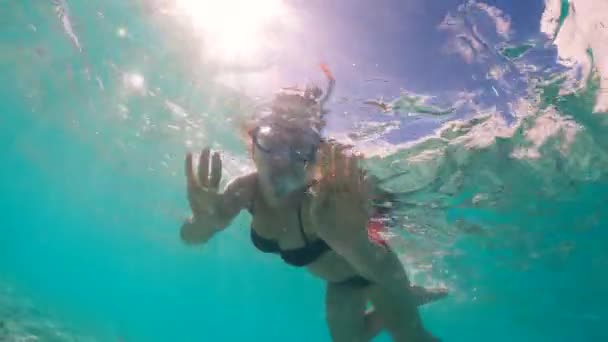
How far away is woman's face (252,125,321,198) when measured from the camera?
4.56 m

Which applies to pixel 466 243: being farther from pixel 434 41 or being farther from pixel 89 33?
pixel 89 33

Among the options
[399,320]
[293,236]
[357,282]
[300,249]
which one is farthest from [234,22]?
[399,320]

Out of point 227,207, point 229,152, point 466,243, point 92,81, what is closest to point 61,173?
point 92,81

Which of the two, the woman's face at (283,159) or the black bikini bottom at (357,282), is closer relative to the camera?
the woman's face at (283,159)

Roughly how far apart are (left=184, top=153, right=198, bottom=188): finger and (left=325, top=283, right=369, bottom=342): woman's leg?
2.70 m

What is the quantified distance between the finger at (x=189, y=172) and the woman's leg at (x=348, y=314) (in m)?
2.70

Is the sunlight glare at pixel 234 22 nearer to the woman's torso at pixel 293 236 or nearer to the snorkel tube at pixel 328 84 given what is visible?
the snorkel tube at pixel 328 84

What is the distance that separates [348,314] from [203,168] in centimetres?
299

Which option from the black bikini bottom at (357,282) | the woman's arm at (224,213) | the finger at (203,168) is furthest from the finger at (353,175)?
the black bikini bottom at (357,282)

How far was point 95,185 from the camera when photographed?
38.1 meters

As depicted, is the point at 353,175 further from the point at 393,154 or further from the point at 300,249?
the point at 393,154

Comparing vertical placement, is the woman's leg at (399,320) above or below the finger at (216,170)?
below

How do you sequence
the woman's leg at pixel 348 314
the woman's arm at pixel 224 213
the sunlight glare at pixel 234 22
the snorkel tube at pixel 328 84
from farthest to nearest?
the snorkel tube at pixel 328 84 → the sunlight glare at pixel 234 22 → the woman's leg at pixel 348 314 → the woman's arm at pixel 224 213

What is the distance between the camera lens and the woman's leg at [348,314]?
5.58 meters
